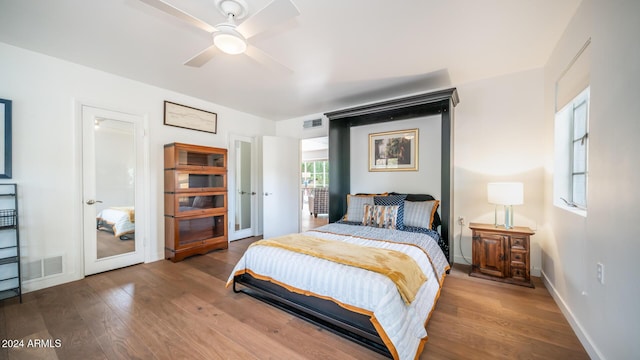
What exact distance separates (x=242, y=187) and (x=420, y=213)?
11.4ft

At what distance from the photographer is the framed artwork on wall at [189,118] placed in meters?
3.74

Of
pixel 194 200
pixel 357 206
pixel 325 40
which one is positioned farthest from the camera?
pixel 194 200

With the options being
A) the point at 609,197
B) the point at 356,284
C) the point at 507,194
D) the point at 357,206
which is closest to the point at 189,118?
the point at 357,206

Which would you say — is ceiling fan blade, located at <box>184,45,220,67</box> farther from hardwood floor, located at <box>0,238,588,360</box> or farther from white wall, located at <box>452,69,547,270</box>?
white wall, located at <box>452,69,547,270</box>

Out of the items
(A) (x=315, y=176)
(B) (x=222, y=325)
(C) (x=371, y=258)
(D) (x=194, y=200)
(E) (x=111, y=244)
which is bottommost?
(B) (x=222, y=325)

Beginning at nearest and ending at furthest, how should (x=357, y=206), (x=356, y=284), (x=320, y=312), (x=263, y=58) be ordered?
(x=356, y=284)
(x=320, y=312)
(x=263, y=58)
(x=357, y=206)

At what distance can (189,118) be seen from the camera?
13.1 feet

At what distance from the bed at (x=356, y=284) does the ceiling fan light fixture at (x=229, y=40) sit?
1818 mm

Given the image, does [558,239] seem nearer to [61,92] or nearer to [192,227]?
[192,227]

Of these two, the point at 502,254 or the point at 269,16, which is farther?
the point at 502,254

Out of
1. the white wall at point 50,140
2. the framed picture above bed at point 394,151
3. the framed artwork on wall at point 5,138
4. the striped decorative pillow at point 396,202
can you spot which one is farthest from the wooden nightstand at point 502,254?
the framed artwork on wall at point 5,138

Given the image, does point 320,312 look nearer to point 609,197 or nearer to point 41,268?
point 609,197

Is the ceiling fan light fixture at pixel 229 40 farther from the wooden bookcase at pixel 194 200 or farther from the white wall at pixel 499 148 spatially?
the white wall at pixel 499 148

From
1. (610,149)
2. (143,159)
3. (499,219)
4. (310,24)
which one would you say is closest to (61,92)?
(143,159)
